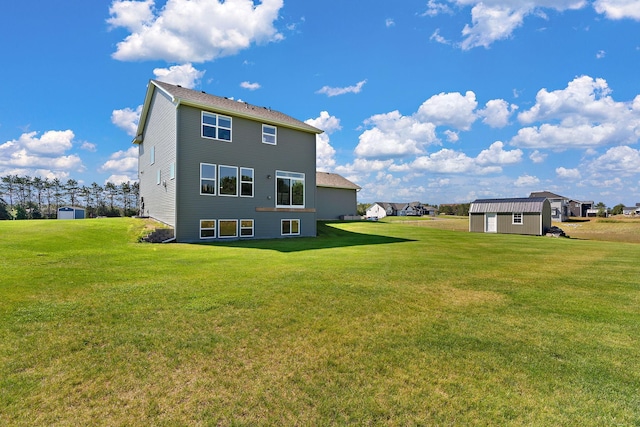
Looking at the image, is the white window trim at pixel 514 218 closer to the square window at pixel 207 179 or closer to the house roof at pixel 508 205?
the house roof at pixel 508 205

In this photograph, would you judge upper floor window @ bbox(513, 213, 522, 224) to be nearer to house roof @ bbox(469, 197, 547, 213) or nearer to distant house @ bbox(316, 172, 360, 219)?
house roof @ bbox(469, 197, 547, 213)

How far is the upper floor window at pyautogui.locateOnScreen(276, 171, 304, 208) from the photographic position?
18.8 m

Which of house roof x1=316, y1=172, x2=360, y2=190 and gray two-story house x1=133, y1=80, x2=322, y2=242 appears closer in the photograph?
gray two-story house x1=133, y1=80, x2=322, y2=242

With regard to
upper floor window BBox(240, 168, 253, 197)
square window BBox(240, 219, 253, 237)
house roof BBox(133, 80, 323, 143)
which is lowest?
square window BBox(240, 219, 253, 237)

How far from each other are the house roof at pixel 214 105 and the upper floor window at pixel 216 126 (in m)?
0.35

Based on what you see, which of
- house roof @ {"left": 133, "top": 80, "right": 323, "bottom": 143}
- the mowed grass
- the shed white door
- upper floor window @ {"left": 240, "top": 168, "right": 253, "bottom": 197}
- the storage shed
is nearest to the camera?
the mowed grass

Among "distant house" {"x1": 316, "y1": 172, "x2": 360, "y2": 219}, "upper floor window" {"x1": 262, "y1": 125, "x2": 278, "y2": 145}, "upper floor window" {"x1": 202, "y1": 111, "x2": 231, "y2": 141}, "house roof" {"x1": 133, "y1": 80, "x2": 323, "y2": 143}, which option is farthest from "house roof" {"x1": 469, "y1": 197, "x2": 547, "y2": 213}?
"upper floor window" {"x1": 202, "y1": 111, "x2": 231, "y2": 141}

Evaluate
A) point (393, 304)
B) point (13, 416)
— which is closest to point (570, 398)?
point (393, 304)

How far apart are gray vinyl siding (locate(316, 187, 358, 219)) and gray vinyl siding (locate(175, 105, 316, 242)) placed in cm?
1632

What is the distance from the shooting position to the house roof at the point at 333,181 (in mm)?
37000

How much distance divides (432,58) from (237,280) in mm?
19612

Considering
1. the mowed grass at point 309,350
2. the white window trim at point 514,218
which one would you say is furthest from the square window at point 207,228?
the white window trim at point 514,218

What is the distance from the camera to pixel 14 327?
390 centimetres

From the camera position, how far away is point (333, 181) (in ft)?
127
